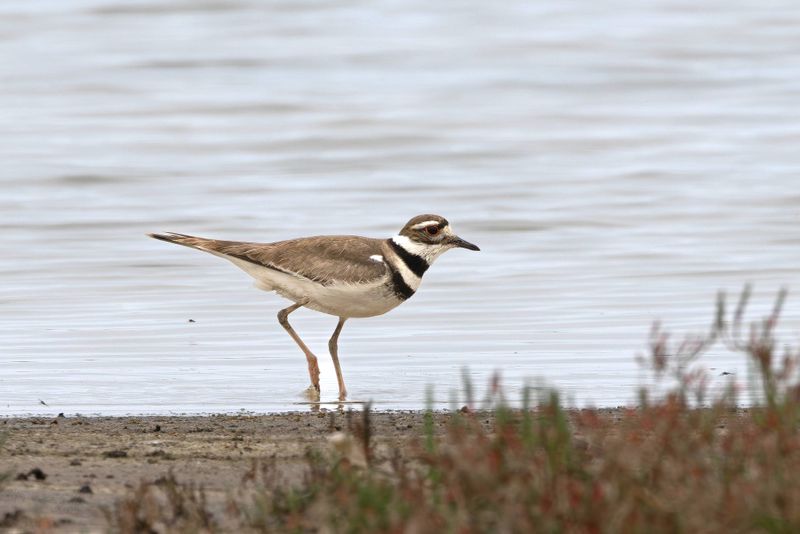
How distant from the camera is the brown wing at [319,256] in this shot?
9.40 meters

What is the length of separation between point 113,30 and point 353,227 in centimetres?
1500

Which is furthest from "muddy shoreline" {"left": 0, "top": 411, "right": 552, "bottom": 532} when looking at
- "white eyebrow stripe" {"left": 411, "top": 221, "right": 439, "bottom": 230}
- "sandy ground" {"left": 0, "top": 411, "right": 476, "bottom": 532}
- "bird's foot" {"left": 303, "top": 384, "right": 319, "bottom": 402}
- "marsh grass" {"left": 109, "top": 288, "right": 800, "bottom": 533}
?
"white eyebrow stripe" {"left": 411, "top": 221, "right": 439, "bottom": 230}

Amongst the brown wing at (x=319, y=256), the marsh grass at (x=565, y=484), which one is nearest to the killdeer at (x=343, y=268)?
the brown wing at (x=319, y=256)

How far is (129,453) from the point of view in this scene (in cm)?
628

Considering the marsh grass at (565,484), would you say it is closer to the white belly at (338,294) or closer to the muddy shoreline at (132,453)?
the muddy shoreline at (132,453)

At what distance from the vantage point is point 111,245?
46.8 ft

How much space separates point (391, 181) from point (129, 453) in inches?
446

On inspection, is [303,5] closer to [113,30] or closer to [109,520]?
[113,30]

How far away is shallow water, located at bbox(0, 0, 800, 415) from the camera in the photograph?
9672 mm

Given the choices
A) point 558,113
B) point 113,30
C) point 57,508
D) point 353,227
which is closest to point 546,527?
point 57,508

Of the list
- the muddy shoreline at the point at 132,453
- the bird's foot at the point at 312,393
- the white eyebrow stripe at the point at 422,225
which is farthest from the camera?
the white eyebrow stripe at the point at 422,225

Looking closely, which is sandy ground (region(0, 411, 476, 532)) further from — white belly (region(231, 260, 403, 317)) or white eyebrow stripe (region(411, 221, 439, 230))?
white eyebrow stripe (region(411, 221, 439, 230))

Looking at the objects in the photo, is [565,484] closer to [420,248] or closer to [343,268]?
[343,268]

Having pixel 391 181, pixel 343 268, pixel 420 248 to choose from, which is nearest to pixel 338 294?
pixel 343 268
